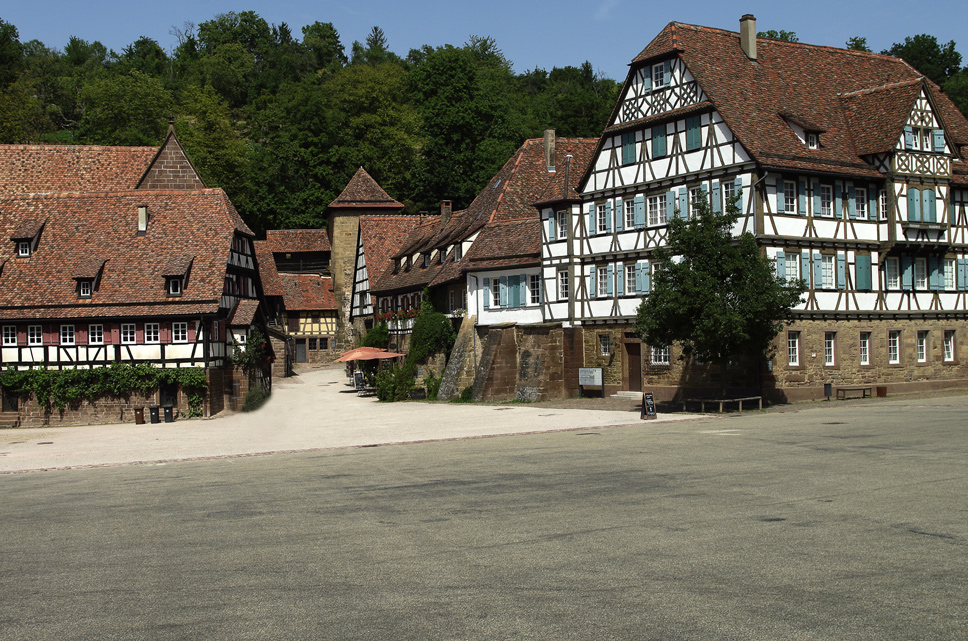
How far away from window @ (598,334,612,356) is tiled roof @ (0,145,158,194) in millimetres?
28532

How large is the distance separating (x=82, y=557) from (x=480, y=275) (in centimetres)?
3330

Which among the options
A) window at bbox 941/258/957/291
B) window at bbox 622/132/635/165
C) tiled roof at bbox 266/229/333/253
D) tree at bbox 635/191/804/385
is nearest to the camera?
tree at bbox 635/191/804/385

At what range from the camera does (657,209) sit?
37.8 m

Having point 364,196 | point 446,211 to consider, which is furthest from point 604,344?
point 364,196

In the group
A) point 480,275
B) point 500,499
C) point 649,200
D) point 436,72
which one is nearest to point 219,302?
point 480,275

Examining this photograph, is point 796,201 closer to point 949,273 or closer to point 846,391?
point 846,391

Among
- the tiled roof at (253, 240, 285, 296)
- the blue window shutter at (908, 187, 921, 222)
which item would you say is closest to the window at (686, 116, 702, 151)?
the blue window shutter at (908, 187, 921, 222)

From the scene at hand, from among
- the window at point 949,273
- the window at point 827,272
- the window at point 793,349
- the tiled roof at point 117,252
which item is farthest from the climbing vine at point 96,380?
the window at point 949,273

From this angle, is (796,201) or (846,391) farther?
(846,391)

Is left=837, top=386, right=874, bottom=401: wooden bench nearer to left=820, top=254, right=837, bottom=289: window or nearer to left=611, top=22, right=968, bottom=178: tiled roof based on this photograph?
left=820, top=254, right=837, bottom=289: window

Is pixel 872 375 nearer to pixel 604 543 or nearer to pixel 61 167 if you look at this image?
pixel 604 543

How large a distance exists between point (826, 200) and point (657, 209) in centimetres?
620

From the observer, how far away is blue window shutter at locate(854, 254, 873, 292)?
119 feet

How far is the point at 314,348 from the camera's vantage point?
3022 inches
